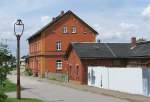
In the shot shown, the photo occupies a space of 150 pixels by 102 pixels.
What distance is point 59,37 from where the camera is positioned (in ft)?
266

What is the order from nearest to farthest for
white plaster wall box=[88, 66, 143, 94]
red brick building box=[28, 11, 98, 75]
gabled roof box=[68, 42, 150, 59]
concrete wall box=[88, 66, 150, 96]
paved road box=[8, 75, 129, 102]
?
paved road box=[8, 75, 129, 102] → concrete wall box=[88, 66, 150, 96] → white plaster wall box=[88, 66, 143, 94] → gabled roof box=[68, 42, 150, 59] → red brick building box=[28, 11, 98, 75]

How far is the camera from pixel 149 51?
140 feet

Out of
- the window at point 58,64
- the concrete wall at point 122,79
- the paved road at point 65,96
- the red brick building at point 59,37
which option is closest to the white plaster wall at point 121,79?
the concrete wall at point 122,79

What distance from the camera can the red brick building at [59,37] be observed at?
263 ft

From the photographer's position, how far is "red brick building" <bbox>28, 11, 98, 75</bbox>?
80125 millimetres

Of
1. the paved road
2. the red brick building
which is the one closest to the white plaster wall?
the paved road

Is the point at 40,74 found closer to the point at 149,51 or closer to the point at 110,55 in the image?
the point at 110,55

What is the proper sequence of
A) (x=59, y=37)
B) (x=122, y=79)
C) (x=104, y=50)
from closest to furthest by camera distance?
(x=122, y=79) → (x=104, y=50) → (x=59, y=37)

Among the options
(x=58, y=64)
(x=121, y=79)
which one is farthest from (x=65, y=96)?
(x=58, y=64)

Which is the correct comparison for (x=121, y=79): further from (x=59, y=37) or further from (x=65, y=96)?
(x=59, y=37)

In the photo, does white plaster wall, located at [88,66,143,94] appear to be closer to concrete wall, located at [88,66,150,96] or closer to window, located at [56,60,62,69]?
concrete wall, located at [88,66,150,96]

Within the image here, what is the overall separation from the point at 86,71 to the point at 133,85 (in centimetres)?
1820

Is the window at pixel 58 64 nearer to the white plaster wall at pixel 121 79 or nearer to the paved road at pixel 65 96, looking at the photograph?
the white plaster wall at pixel 121 79

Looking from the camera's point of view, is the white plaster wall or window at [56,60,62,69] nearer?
the white plaster wall
